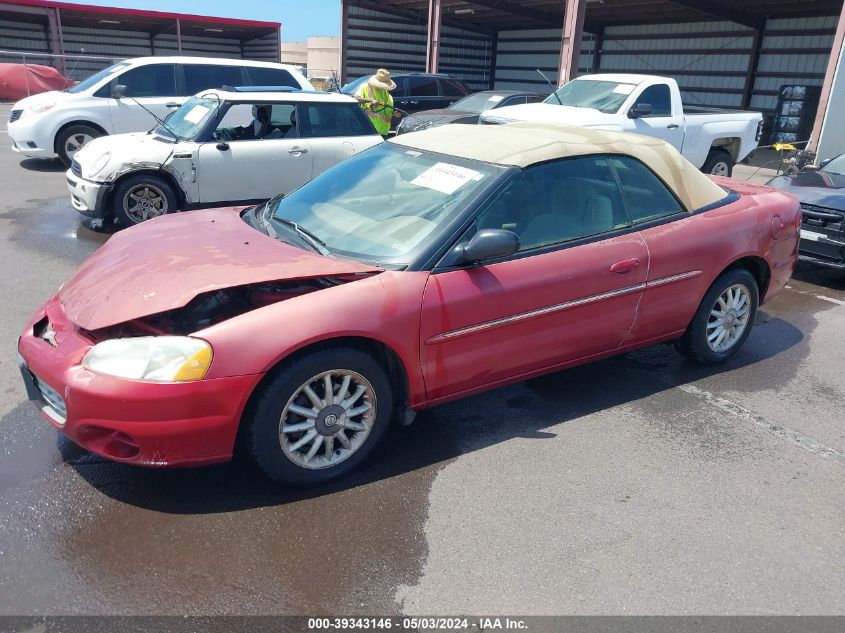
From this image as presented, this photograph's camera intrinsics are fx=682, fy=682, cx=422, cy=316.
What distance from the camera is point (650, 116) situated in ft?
33.1

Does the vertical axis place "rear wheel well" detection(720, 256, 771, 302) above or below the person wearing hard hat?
below

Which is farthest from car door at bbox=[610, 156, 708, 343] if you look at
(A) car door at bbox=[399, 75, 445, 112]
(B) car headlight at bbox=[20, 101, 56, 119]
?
(A) car door at bbox=[399, 75, 445, 112]

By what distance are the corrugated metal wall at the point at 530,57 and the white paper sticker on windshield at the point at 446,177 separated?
72.0 ft

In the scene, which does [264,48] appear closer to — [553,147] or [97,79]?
[97,79]

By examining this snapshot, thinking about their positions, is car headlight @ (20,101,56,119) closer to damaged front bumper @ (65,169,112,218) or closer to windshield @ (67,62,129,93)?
windshield @ (67,62,129,93)

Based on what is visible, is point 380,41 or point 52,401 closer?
point 52,401

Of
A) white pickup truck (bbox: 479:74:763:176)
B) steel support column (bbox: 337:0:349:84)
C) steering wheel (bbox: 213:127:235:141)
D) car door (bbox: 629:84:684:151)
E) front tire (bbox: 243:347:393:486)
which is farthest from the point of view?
steel support column (bbox: 337:0:349:84)

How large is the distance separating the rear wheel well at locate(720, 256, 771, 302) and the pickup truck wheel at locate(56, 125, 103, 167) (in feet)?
31.0

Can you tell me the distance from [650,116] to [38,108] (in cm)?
922

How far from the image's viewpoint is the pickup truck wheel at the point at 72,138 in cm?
1030

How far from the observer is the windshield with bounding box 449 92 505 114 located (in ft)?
43.9

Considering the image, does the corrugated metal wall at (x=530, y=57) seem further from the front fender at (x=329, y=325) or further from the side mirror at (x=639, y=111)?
the front fender at (x=329, y=325)

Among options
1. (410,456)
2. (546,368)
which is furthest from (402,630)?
(546,368)

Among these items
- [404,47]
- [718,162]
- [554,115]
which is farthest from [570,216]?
[404,47]
